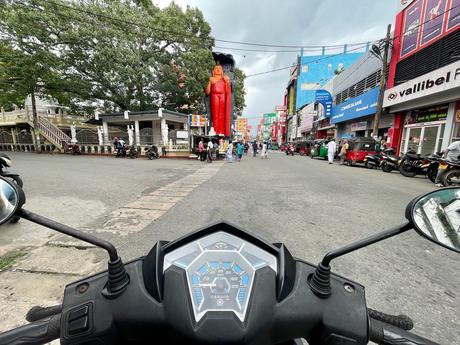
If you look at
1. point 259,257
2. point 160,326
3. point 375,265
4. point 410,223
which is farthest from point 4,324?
point 375,265

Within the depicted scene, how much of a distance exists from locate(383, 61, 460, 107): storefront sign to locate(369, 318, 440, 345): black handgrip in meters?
12.5

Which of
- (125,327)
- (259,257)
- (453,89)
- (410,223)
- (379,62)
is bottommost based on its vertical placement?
(125,327)

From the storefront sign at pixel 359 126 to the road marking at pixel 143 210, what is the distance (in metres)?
17.7

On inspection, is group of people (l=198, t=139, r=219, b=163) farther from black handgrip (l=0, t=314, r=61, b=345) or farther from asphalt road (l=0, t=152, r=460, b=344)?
black handgrip (l=0, t=314, r=61, b=345)

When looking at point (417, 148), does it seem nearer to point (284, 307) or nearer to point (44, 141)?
point (284, 307)

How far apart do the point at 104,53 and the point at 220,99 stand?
8695 millimetres

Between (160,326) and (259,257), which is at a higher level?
(259,257)

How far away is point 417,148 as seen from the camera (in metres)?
12.9

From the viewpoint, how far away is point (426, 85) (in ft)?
36.1

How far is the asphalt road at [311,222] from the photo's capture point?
2207 millimetres

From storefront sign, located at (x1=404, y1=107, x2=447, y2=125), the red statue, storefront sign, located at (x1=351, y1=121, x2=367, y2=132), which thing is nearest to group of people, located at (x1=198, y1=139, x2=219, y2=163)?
the red statue

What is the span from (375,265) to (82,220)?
4500 millimetres

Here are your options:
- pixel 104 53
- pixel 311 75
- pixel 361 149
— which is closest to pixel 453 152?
pixel 361 149

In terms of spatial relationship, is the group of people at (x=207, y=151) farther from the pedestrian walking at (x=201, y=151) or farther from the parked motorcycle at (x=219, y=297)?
the parked motorcycle at (x=219, y=297)
